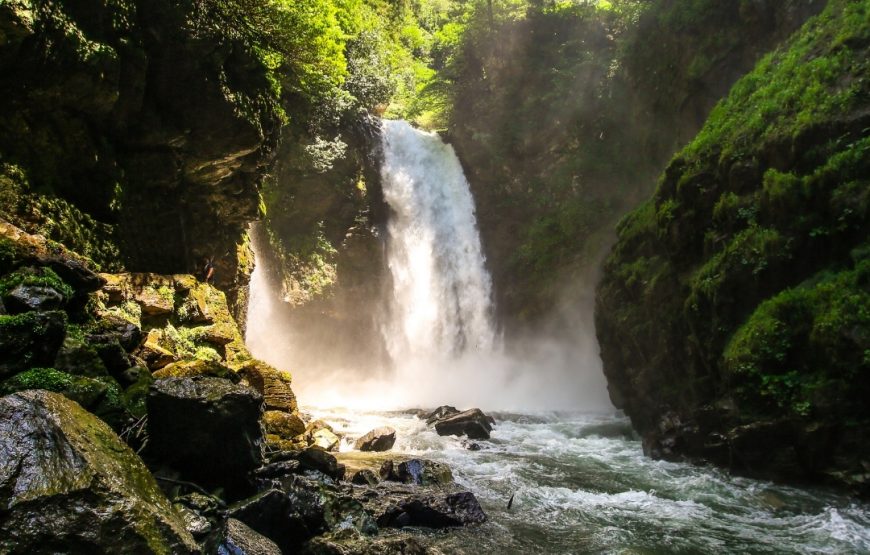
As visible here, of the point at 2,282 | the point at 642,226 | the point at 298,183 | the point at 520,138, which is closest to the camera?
the point at 2,282

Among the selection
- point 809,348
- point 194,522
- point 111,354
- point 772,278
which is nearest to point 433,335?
point 772,278

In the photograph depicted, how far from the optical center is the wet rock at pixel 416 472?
9.53 meters

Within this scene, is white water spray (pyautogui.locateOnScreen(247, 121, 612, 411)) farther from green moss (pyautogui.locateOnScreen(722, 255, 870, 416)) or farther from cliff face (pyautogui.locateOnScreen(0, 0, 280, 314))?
green moss (pyautogui.locateOnScreen(722, 255, 870, 416))

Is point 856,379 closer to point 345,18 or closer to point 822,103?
point 822,103

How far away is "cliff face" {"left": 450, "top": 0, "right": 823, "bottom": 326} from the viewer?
18688mm

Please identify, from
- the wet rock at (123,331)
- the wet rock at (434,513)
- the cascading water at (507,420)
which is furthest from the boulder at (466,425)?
the wet rock at (123,331)

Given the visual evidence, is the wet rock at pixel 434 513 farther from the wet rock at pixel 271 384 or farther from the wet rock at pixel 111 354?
the wet rock at pixel 271 384

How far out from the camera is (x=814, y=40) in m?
12.5

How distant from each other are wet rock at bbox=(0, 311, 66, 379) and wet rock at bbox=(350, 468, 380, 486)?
16.1 ft

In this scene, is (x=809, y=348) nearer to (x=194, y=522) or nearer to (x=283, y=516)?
(x=283, y=516)

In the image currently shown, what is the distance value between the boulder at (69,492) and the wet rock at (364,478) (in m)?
4.92

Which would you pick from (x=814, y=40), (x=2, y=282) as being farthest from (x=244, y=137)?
(x=814, y=40)

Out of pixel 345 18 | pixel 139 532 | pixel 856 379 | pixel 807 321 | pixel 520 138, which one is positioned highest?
pixel 345 18

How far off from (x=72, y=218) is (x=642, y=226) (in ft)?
48.0
